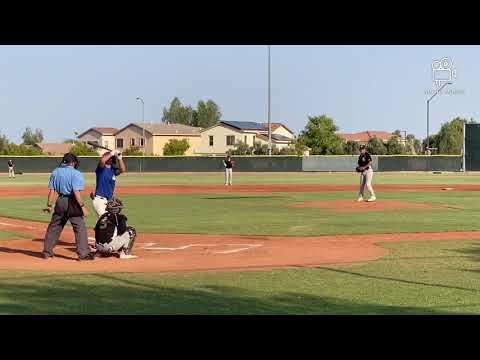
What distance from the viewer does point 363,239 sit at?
15.3 metres

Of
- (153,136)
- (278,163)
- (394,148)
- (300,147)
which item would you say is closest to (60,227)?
(278,163)

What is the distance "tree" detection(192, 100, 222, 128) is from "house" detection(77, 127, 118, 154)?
99.6 feet

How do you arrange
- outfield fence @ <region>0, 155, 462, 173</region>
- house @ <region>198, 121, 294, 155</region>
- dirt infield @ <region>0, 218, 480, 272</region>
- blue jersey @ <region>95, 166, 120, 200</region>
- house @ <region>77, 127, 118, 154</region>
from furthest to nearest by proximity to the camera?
house @ <region>77, 127, 118, 154</region>
house @ <region>198, 121, 294, 155</region>
outfield fence @ <region>0, 155, 462, 173</region>
blue jersey @ <region>95, 166, 120, 200</region>
dirt infield @ <region>0, 218, 480, 272</region>

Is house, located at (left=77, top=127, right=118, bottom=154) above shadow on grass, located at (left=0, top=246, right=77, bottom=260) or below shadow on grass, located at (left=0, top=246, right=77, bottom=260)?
above

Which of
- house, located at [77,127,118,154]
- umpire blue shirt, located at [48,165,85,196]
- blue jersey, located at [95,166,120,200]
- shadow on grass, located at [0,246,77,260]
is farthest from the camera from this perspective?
house, located at [77,127,118,154]

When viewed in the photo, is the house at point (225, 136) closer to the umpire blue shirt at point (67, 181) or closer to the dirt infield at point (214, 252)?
the dirt infield at point (214, 252)

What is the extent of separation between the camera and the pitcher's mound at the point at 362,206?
2392cm

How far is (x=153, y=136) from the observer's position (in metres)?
118

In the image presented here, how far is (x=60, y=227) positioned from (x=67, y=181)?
0.79 m

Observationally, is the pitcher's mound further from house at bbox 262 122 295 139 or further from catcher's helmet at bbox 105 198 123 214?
house at bbox 262 122 295 139

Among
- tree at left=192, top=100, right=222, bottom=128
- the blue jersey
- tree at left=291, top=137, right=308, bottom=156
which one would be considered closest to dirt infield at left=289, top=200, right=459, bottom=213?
the blue jersey

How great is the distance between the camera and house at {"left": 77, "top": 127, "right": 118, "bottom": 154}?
133625 millimetres
